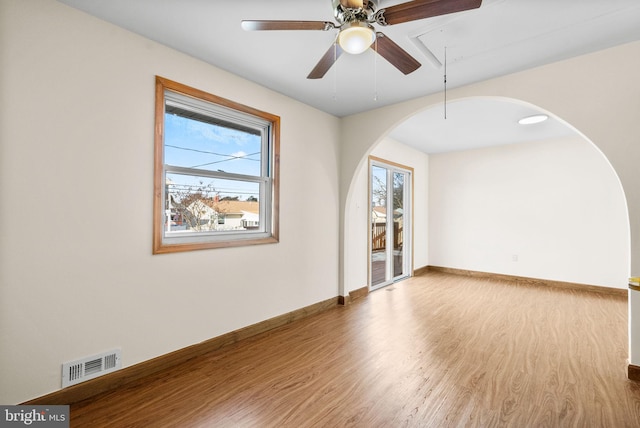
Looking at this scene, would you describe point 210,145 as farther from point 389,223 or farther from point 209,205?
point 389,223

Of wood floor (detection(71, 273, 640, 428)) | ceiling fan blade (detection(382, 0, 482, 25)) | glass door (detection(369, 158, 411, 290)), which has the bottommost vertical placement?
wood floor (detection(71, 273, 640, 428))

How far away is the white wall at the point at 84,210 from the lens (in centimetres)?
172

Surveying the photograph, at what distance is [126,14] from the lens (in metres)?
1.99

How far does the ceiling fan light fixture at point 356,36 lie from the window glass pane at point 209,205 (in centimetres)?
177

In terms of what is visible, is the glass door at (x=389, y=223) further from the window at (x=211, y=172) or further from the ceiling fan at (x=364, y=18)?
the ceiling fan at (x=364, y=18)

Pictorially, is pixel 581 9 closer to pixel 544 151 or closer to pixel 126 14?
pixel 126 14

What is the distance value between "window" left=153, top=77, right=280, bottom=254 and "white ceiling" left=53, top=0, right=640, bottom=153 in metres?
0.41

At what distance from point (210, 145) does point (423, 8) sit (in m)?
2.09

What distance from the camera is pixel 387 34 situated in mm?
2195

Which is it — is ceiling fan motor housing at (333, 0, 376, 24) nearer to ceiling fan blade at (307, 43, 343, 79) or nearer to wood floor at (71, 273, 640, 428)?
ceiling fan blade at (307, 43, 343, 79)

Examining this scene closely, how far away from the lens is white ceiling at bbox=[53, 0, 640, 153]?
1906 millimetres

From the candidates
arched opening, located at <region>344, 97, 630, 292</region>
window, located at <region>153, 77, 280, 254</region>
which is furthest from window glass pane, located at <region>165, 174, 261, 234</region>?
arched opening, located at <region>344, 97, 630, 292</region>

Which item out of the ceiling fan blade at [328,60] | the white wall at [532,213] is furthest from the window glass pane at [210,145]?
the white wall at [532,213]

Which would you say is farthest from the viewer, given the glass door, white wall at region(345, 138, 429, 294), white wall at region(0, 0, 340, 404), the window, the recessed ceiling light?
the glass door
